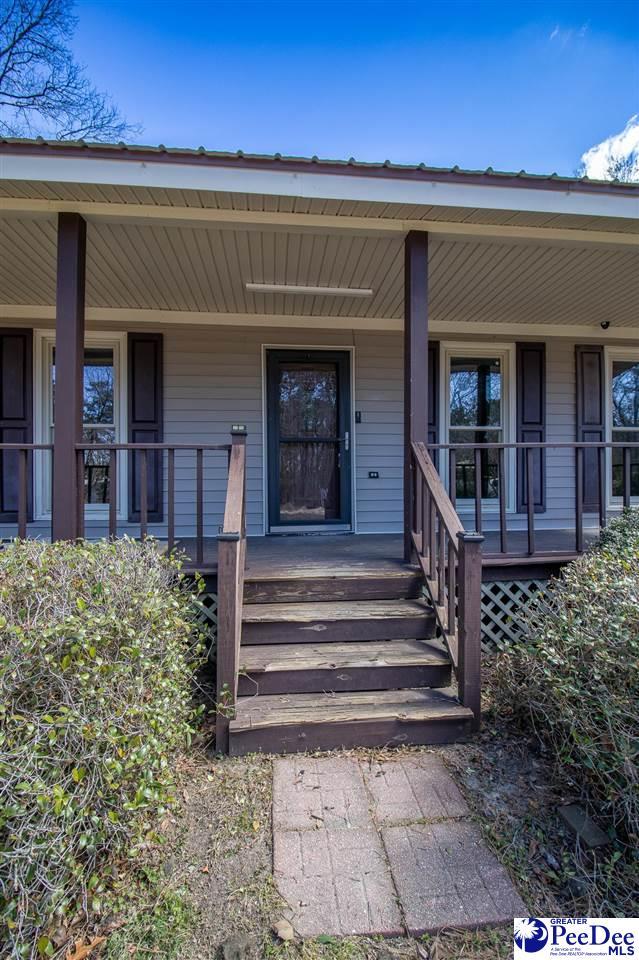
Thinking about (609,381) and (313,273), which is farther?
(609,381)

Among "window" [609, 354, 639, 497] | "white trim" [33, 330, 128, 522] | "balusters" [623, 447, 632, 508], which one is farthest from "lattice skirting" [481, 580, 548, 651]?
"white trim" [33, 330, 128, 522]

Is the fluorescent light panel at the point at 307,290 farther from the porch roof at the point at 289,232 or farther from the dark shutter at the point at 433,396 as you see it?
the dark shutter at the point at 433,396

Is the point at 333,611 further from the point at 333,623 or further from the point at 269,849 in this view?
the point at 269,849

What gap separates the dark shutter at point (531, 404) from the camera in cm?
540

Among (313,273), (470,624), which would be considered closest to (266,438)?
(313,273)

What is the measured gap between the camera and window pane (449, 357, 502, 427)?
5.51m

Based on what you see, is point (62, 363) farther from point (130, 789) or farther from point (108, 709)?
point (130, 789)

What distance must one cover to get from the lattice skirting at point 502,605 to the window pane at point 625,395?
3.39 m

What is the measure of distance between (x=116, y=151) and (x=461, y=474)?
4425 mm

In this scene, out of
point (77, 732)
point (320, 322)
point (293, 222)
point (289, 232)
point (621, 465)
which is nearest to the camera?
point (77, 732)

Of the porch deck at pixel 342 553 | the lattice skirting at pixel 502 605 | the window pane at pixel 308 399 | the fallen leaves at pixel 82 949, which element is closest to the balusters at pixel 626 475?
the porch deck at pixel 342 553

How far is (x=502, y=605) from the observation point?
11.5ft

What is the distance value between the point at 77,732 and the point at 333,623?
5.15 ft

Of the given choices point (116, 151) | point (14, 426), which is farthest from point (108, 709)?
point (14, 426)
